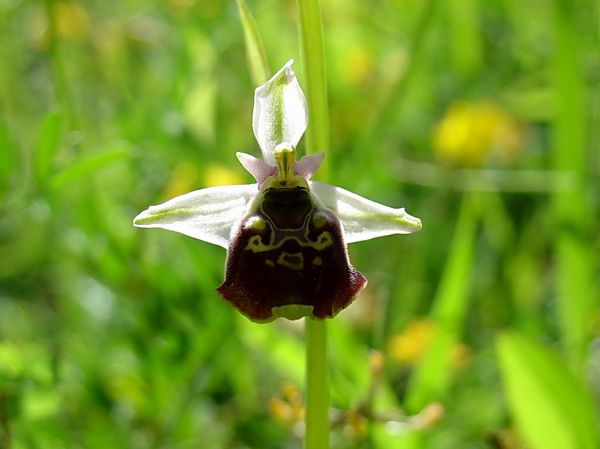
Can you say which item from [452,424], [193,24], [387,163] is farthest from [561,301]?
[193,24]

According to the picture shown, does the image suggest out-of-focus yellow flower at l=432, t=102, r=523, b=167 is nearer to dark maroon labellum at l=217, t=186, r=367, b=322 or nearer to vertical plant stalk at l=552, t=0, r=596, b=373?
vertical plant stalk at l=552, t=0, r=596, b=373

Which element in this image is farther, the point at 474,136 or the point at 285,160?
the point at 474,136

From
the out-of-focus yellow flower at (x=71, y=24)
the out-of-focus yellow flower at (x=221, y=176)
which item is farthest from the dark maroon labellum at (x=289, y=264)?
the out-of-focus yellow flower at (x=71, y=24)

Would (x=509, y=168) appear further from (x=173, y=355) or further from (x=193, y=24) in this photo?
(x=173, y=355)

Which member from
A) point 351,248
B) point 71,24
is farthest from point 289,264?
point 71,24

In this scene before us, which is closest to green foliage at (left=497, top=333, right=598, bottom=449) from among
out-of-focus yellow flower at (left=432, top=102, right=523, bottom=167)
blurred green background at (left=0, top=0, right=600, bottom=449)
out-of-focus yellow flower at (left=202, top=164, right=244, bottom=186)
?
blurred green background at (left=0, top=0, right=600, bottom=449)

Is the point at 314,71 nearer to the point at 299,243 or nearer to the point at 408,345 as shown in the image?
the point at 299,243
